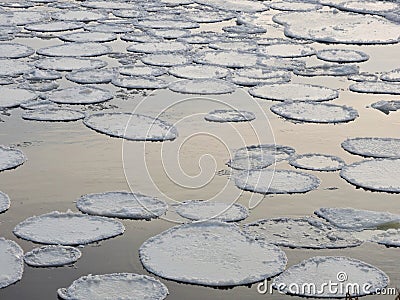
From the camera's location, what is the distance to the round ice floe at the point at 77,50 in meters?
7.64

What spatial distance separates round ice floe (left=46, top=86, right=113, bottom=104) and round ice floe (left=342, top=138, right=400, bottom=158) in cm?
187

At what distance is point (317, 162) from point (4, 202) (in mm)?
1825

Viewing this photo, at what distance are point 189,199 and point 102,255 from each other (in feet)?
2.52

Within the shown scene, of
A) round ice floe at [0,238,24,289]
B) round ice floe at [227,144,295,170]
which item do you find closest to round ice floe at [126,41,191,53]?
round ice floe at [227,144,295,170]

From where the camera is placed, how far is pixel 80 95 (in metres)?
6.45

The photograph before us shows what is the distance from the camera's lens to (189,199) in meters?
4.71

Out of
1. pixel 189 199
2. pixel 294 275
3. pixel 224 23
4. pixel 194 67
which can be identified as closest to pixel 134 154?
pixel 189 199

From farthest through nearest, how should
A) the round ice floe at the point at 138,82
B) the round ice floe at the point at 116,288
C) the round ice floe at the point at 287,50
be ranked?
the round ice floe at the point at 287,50 → the round ice floe at the point at 138,82 → the round ice floe at the point at 116,288

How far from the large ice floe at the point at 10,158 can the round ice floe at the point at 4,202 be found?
43cm

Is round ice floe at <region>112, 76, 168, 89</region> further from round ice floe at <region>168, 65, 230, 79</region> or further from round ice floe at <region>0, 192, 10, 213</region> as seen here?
round ice floe at <region>0, 192, 10, 213</region>

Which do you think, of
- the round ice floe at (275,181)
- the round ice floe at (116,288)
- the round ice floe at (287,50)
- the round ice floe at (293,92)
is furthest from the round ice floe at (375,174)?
the round ice floe at (287,50)

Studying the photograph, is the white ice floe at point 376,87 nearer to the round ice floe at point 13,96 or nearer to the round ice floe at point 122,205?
the round ice floe at point 13,96

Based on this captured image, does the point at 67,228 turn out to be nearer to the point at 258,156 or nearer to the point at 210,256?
the point at 210,256

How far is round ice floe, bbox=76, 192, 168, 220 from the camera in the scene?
4.52 m
